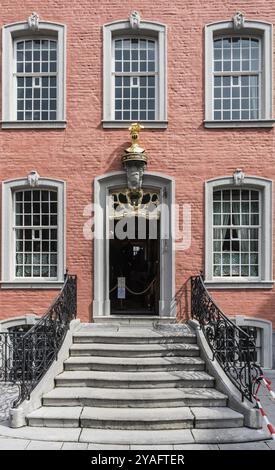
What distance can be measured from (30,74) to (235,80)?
5021 millimetres

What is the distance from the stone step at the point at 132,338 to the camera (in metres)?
7.93

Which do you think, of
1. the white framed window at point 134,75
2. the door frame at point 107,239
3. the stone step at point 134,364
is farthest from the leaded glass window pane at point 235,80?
the stone step at point 134,364

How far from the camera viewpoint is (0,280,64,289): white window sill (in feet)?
30.8

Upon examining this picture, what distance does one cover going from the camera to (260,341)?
941cm

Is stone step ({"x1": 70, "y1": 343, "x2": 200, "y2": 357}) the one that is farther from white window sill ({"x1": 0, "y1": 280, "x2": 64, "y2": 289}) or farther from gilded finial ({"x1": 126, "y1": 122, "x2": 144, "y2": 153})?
gilded finial ({"x1": 126, "y1": 122, "x2": 144, "y2": 153})

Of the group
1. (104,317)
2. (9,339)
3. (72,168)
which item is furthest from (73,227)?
(9,339)

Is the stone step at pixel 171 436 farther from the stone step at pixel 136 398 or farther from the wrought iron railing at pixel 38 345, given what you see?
the wrought iron railing at pixel 38 345

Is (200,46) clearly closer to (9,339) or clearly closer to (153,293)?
(153,293)

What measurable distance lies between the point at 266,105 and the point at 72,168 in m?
4.85

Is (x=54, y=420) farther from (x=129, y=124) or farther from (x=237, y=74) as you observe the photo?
(x=237, y=74)

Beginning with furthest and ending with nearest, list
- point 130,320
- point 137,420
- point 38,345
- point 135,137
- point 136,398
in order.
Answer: point 135,137 < point 130,320 < point 38,345 < point 136,398 < point 137,420

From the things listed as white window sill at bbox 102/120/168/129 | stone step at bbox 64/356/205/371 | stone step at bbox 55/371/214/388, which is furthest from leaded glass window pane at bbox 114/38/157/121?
stone step at bbox 55/371/214/388

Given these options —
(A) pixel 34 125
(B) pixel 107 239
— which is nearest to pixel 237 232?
(B) pixel 107 239

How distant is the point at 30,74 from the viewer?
9773mm
